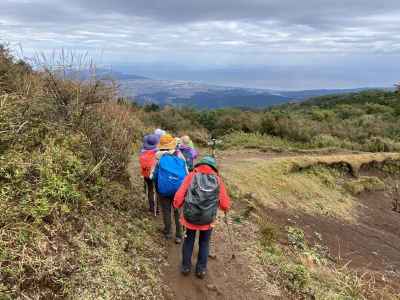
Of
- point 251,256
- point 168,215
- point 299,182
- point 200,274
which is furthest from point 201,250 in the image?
point 299,182

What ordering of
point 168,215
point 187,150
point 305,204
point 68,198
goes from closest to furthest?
point 68,198, point 168,215, point 187,150, point 305,204

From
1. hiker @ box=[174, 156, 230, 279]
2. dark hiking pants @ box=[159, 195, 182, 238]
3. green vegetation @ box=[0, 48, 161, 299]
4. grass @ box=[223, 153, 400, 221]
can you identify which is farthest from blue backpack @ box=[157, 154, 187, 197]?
grass @ box=[223, 153, 400, 221]

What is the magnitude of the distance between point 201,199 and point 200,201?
0.09ft

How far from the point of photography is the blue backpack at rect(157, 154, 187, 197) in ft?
19.2

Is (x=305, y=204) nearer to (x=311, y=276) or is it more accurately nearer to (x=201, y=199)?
(x=311, y=276)

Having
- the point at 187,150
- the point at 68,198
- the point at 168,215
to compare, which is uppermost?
the point at 187,150

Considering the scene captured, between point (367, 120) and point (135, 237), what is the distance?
23585mm

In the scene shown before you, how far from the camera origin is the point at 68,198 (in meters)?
4.94

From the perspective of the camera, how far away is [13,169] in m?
4.74

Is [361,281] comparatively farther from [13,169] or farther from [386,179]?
[386,179]

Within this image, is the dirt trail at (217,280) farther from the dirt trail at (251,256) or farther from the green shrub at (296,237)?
the green shrub at (296,237)

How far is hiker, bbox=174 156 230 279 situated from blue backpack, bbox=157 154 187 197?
0.58 metres

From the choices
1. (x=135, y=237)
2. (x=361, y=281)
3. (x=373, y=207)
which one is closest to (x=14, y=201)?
(x=135, y=237)

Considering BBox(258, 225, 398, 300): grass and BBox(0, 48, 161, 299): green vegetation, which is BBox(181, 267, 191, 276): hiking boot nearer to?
BBox(0, 48, 161, 299): green vegetation
